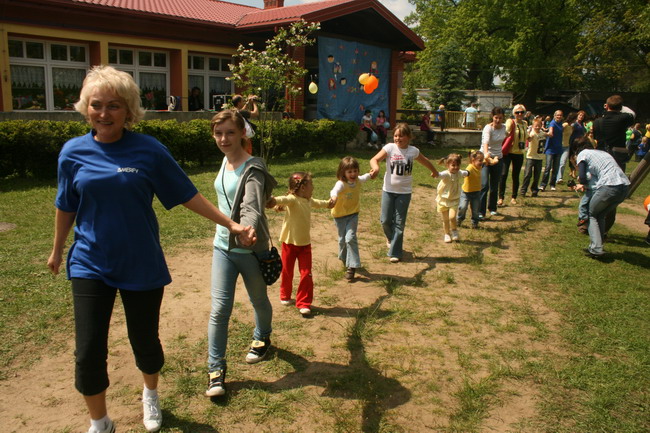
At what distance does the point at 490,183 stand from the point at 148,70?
42.7 ft

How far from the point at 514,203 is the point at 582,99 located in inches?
920

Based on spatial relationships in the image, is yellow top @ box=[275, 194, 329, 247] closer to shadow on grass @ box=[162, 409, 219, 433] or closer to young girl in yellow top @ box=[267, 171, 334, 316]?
young girl in yellow top @ box=[267, 171, 334, 316]

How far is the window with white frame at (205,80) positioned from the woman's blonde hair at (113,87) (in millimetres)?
16113

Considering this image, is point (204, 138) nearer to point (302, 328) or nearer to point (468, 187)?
point (468, 187)

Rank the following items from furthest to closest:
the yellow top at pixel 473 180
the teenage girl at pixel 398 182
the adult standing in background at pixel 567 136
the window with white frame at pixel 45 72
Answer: the window with white frame at pixel 45 72 → the adult standing in background at pixel 567 136 → the yellow top at pixel 473 180 → the teenage girl at pixel 398 182

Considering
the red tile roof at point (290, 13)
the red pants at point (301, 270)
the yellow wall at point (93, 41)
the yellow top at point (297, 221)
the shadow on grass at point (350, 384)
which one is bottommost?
the shadow on grass at point (350, 384)

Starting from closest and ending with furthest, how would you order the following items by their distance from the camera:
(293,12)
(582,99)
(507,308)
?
1. (507,308)
2. (293,12)
3. (582,99)

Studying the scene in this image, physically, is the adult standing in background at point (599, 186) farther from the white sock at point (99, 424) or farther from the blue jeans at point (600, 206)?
the white sock at point (99, 424)

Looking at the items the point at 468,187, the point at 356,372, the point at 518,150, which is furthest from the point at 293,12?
the point at 356,372

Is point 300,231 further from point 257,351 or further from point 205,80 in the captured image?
point 205,80

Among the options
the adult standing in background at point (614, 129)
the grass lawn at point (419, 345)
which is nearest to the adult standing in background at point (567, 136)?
the adult standing in background at point (614, 129)

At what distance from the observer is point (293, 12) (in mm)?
17688

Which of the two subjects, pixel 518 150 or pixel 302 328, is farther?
pixel 518 150

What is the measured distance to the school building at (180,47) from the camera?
14898 millimetres
